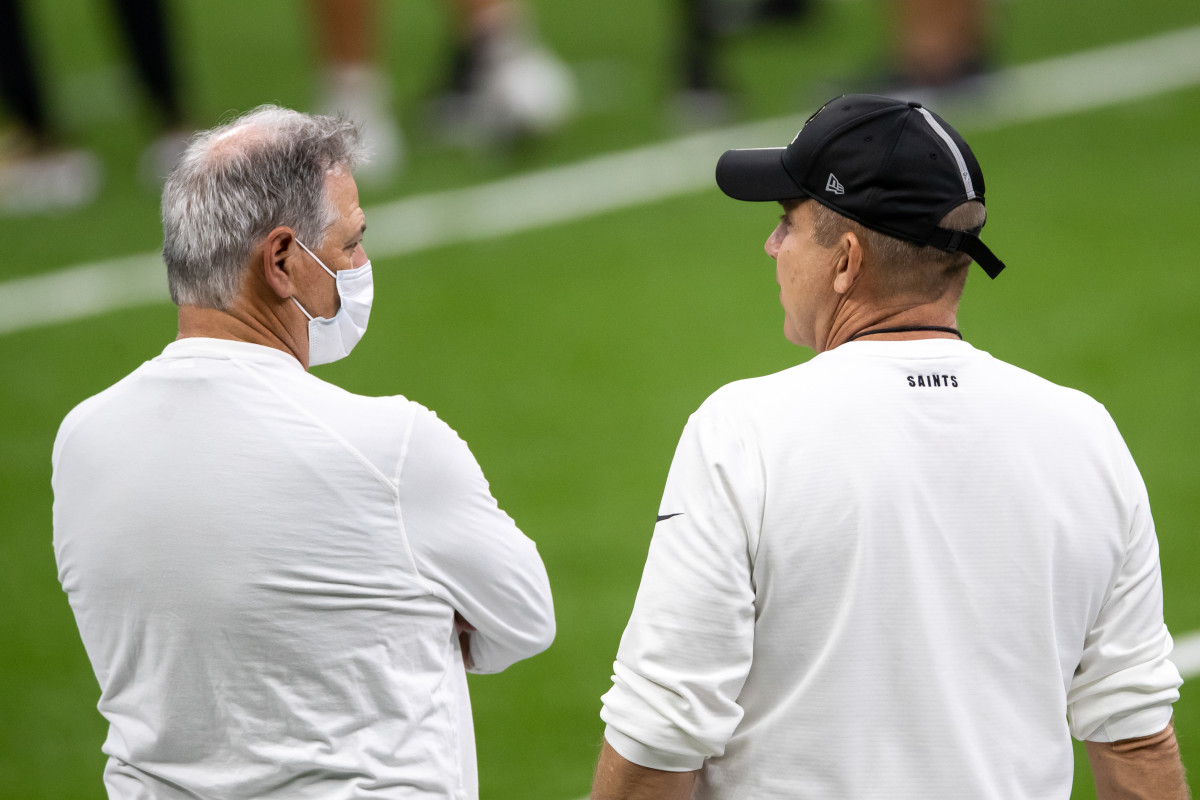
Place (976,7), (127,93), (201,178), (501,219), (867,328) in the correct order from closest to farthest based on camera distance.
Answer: (867,328) → (201,178) → (501,219) → (976,7) → (127,93)

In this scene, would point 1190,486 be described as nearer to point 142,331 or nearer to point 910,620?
point 910,620

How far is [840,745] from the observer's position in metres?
2.05

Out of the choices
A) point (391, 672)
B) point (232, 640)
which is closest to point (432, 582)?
point (391, 672)

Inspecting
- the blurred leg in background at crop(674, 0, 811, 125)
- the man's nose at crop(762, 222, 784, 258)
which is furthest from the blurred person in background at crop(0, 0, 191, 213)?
the man's nose at crop(762, 222, 784, 258)

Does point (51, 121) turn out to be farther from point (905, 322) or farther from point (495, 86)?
point (905, 322)

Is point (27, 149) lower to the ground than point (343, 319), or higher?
higher

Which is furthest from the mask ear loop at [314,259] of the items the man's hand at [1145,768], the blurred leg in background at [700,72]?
the blurred leg in background at [700,72]

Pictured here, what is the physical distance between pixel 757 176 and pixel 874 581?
640 millimetres

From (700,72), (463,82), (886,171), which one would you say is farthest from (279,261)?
(700,72)

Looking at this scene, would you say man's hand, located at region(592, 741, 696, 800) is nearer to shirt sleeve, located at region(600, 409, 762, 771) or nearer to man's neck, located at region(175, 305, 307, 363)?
shirt sleeve, located at region(600, 409, 762, 771)

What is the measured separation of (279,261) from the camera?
234 centimetres

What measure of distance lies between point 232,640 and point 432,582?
0.99 ft

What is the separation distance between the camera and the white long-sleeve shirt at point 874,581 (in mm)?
2023

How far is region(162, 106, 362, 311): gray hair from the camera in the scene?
2289 millimetres
